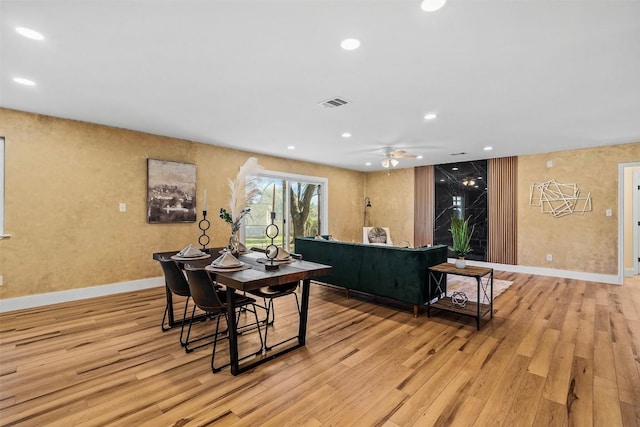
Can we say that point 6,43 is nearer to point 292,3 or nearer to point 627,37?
point 292,3

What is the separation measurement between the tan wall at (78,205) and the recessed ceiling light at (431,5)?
4469 millimetres

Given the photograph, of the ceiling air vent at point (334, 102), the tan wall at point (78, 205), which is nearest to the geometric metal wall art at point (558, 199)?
the ceiling air vent at point (334, 102)

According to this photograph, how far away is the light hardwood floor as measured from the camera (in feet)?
6.05

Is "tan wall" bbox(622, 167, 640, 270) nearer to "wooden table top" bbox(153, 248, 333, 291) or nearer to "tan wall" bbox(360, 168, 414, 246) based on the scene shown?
"tan wall" bbox(360, 168, 414, 246)

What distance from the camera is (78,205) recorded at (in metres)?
4.11

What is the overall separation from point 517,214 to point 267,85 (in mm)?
6019

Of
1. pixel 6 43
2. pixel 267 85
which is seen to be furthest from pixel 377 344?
pixel 6 43

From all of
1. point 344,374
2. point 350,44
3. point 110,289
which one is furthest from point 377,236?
point 110,289

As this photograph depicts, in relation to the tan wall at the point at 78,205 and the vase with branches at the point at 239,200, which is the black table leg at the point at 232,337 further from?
the tan wall at the point at 78,205

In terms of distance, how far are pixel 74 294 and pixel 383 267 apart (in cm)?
425

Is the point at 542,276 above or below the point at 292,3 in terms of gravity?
below

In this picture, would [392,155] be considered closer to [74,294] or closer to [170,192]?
[170,192]

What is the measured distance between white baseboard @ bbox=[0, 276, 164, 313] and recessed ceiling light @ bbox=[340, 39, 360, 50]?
4.50m

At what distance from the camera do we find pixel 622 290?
4.80 metres
